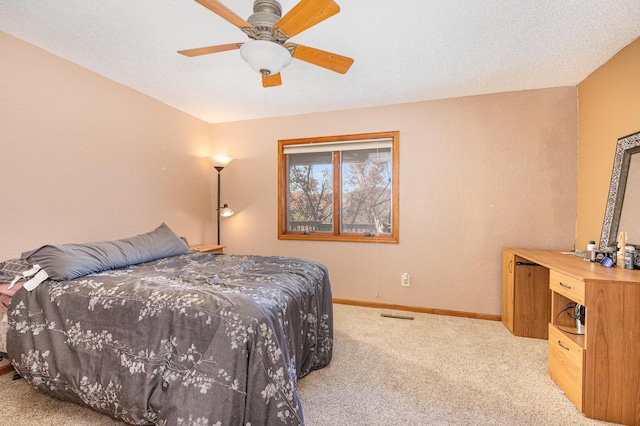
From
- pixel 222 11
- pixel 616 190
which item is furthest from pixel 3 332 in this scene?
pixel 616 190

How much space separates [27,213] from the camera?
217cm

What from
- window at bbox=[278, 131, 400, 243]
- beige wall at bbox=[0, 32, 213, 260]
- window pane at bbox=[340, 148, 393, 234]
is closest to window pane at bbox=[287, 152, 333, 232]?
window at bbox=[278, 131, 400, 243]

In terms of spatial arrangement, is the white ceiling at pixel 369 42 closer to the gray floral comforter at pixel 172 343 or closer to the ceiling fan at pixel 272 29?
the ceiling fan at pixel 272 29

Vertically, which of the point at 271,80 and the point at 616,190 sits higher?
the point at 271,80

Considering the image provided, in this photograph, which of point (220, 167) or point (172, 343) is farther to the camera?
point (220, 167)

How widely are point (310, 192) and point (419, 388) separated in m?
2.52

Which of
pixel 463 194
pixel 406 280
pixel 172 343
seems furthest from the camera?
pixel 406 280

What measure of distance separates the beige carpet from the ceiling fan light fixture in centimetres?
201

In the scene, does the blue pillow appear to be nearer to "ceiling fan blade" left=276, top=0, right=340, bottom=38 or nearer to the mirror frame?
"ceiling fan blade" left=276, top=0, right=340, bottom=38

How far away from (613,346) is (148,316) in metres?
2.53

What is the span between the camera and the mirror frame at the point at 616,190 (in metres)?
2.14

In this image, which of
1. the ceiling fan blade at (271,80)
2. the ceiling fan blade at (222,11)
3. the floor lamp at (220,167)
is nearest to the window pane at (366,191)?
the floor lamp at (220,167)

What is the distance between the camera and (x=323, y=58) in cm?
184

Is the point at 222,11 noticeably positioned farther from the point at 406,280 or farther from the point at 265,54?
the point at 406,280
